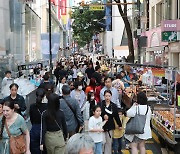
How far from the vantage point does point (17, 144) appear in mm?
6289

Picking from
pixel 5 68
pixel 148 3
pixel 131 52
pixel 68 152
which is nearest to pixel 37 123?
pixel 68 152

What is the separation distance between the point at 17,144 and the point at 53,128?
888 mm

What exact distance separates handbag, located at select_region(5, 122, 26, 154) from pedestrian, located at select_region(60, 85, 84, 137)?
229cm

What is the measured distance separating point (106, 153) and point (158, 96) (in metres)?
8.01

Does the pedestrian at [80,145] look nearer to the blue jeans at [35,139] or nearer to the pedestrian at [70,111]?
the blue jeans at [35,139]

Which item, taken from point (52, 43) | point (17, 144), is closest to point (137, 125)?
point (17, 144)

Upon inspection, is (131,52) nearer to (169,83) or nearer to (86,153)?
(169,83)

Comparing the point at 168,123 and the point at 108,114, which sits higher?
the point at 108,114

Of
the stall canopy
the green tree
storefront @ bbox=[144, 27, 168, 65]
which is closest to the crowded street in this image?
storefront @ bbox=[144, 27, 168, 65]

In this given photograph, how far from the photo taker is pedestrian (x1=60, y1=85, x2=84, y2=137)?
28.1 feet

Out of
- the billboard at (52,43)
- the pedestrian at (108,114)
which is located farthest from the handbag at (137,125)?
the billboard at (52,43)

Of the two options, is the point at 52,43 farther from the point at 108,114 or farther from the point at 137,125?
the point at 137,125

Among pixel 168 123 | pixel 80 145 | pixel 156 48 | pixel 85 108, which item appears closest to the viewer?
pixel 80 145

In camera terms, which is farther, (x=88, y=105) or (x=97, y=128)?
(x=88, y=105)
